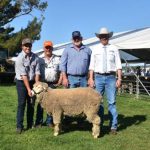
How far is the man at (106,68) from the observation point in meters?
9.42

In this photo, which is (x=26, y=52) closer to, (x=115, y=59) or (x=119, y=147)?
(x=115, y=59)

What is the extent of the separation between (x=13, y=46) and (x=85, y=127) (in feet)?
84.7

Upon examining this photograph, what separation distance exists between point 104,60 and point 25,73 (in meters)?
1.57

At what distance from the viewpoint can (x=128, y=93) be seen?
831 inches

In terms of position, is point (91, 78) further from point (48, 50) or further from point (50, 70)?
point (48, 50)

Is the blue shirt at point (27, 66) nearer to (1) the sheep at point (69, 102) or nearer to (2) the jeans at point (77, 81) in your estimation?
(1) the sheep at point (69, 102)

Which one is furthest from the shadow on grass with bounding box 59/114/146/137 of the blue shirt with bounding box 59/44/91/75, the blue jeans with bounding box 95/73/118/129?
the blue shirt with bounding box 59/44/91/75

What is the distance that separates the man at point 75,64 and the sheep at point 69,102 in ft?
1.48

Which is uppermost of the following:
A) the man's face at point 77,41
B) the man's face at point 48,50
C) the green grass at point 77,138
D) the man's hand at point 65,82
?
the man's face at point 77,41

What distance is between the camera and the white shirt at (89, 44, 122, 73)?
371 inches

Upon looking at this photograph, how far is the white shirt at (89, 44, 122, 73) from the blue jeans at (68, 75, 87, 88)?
0.35 metres

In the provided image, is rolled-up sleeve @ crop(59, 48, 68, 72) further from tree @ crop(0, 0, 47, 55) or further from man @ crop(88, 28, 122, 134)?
tree @ crop(0, 0, 47, 55)

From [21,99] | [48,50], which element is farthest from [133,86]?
[21,99]

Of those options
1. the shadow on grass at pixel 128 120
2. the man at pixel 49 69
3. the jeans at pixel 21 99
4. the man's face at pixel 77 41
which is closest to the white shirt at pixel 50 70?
the man at pixel 49 69
